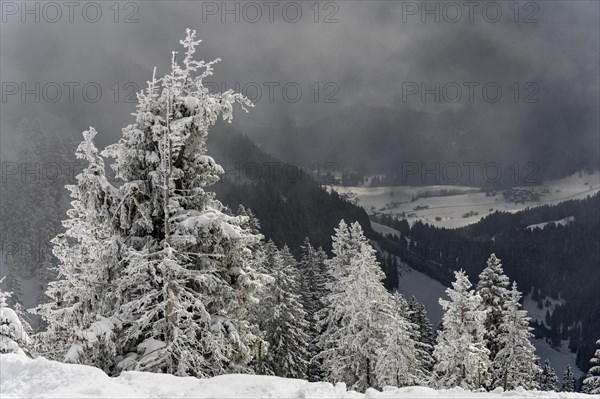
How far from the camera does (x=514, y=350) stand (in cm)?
3278

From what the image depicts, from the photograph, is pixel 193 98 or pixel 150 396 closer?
pixel 150 396

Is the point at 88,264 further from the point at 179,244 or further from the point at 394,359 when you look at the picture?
the point at 394,359

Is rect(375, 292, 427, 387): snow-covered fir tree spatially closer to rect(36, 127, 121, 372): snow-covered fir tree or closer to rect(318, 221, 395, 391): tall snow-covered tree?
rect(318, 221, 395, 391): tall snow-covered tree

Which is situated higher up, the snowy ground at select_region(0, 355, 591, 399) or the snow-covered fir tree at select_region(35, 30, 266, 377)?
the snow-covered fir tree at select_region(35, 30, 266, 377)

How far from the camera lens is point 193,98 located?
1263 cm

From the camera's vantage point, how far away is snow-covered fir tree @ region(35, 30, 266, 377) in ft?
37.9

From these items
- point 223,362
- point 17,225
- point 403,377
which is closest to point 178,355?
point 223,362

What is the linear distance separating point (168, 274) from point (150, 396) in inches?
148

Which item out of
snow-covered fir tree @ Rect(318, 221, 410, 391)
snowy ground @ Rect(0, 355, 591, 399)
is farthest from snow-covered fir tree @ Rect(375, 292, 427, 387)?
snowy ground @ Rect(0, 355, 591, 399)

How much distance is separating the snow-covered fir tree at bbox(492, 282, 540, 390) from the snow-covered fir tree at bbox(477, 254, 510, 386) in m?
0.18

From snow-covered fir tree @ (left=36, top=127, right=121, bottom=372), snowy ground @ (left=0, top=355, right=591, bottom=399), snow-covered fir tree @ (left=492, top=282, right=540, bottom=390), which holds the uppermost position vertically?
snow-covered fir tree @ (left=36, top=127, right=121, bottom=372)

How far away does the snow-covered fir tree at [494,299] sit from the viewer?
32.7 metres

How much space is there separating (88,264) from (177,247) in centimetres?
252

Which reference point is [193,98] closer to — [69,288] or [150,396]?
[69,288]
